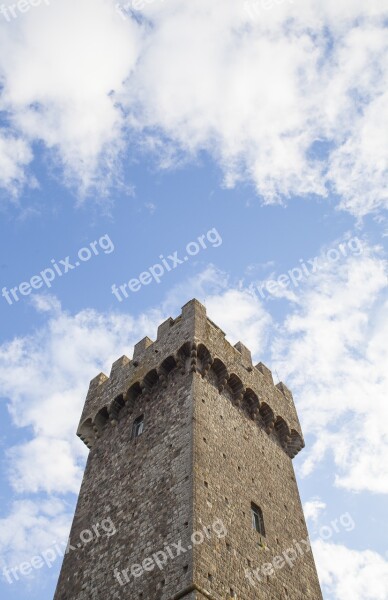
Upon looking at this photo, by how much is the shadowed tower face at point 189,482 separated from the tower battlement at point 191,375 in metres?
0.04

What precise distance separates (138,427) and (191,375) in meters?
2.26

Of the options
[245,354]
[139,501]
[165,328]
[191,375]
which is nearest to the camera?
[139,501]


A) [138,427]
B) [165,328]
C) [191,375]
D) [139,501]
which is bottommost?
[139,501]

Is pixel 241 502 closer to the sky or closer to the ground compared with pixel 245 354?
closer to the ground

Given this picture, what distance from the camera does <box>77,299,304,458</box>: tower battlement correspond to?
17125 millimetres

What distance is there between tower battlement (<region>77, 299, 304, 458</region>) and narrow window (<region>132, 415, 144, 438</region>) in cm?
66

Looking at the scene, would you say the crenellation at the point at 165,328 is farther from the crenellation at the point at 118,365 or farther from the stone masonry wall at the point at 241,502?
the stone masonry wall at the point at 241,502

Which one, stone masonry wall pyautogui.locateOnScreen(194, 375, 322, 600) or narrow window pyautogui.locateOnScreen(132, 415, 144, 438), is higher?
→ narrow window pyautogui.locateOnScreen(132, 415, 144, 438)

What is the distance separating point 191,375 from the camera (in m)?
16.3

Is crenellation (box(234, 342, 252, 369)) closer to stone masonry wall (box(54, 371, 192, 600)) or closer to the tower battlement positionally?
the tower battlement

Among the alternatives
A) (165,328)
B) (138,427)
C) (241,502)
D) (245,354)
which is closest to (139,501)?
(241,502)

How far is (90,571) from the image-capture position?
13.5 meters

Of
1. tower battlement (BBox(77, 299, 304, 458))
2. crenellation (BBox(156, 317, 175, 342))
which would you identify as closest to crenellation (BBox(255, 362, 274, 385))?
tower battlement (BBox(77, 299, 304, 458))

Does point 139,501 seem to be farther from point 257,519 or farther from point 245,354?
point 245,354
